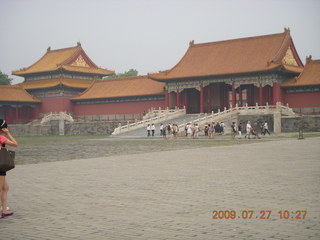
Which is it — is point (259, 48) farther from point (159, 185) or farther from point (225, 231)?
point (225, 231)

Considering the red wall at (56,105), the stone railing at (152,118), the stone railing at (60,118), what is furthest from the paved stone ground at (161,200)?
the red wall at (56,105)

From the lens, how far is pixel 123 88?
199 feet

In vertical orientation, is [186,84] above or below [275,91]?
above

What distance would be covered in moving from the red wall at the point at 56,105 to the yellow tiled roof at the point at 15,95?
119 cm

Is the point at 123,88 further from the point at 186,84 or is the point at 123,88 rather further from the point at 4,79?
the point at 4,79

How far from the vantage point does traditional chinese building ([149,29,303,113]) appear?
1978 inches

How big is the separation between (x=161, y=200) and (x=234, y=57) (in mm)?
46125

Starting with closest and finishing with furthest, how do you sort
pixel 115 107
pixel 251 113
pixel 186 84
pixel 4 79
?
1. pixel 251 113
2. pixel 186 84
3. pixel 115 107
4. pixel 4 79

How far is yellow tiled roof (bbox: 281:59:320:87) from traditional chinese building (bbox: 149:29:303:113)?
1049 mm

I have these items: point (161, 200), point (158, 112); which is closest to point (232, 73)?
point (158, 112)

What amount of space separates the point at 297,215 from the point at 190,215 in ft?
5.39

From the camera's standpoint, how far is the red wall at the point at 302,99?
47.8 metres

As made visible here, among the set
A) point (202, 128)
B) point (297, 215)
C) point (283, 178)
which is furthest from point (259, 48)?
point (297, 215)

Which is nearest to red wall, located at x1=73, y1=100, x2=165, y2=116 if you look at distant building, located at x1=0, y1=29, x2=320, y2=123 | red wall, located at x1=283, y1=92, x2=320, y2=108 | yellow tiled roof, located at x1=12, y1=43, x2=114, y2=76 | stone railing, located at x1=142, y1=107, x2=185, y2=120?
distant building, located at x1=0, y1=29, x2=320, y2=123
